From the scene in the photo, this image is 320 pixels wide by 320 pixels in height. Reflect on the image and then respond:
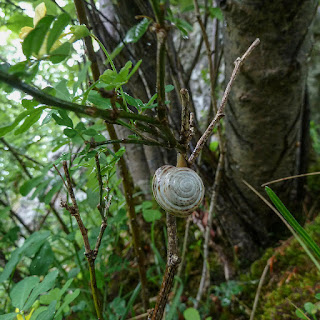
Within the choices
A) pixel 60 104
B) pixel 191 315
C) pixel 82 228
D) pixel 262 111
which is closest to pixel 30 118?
pixel 60 104

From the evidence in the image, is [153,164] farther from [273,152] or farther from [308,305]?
[308,305]

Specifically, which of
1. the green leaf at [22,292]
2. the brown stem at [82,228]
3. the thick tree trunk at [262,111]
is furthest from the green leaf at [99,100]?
the thick tree trunk at [262,111]

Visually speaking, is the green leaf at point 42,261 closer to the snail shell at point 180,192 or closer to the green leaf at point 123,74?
the snail shell at point 180,192

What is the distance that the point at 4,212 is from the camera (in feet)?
4.13

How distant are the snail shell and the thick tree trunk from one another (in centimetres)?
84

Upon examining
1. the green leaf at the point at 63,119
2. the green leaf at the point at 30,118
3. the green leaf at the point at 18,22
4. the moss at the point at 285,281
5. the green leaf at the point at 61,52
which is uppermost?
the green leaf at the point at 18,22

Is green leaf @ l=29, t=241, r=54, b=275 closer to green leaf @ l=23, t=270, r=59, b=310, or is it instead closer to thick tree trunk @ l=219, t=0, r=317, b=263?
green leaf @ l=23, t=270, r=59, b=310

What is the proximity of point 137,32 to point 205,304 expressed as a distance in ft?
4.05

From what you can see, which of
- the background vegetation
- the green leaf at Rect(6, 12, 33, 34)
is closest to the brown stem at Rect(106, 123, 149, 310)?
the background vegetation

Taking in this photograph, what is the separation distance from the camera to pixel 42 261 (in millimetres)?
1035

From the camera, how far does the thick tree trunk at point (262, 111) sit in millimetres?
1124

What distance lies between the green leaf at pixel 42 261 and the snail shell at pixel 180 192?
0.67 m

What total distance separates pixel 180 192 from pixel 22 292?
0.60 meters

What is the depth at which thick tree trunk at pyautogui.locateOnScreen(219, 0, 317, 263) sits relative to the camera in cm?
112
